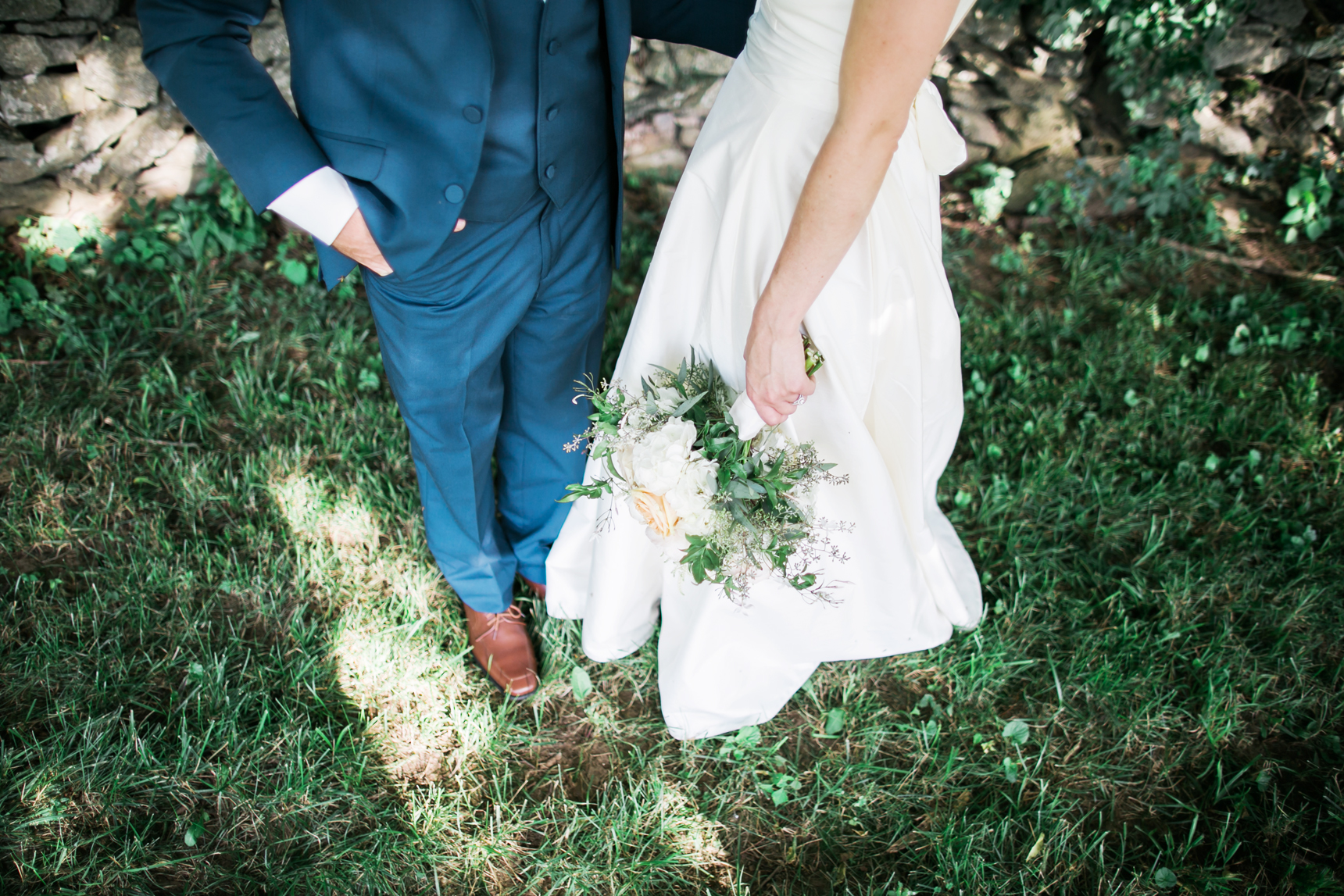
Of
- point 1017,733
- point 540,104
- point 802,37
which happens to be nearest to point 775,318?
point 802,37

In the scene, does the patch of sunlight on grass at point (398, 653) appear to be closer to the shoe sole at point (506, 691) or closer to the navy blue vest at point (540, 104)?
the shoe sole at point (506, 691)

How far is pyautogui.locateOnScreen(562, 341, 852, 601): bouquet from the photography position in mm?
1519

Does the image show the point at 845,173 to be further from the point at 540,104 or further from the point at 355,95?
the point at 355,95

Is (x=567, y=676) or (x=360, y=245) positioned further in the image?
(x=567, y=676)

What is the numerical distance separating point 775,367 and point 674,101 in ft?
8.31

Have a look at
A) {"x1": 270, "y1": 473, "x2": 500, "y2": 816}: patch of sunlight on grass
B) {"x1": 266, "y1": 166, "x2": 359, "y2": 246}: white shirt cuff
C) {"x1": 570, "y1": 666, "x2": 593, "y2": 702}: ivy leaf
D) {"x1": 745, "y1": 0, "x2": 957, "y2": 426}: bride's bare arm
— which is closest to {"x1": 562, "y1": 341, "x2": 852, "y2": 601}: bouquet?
{"x1": 745, "y1": 0, "x2": 957, "y2": 426}: bride's bare arm

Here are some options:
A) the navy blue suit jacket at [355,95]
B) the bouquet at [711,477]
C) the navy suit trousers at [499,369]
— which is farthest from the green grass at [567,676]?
the navy blue suit jacket at [355,95]

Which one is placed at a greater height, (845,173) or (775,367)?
(845,173)

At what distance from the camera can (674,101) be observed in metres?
3.59

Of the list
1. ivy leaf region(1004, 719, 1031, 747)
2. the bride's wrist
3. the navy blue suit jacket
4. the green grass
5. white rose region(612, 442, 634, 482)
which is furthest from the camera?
ivy leaf region(1004, 719, 1031, 747)

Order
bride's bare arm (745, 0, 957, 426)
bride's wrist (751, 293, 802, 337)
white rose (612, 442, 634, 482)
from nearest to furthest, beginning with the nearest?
bride's bare arm (745, 0, 957, 426)
bride's wrist (751, 293, 802, 337)
white rose (612, 442, 634, 482)

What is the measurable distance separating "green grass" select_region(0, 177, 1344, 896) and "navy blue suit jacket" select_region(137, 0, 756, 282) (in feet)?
4.31

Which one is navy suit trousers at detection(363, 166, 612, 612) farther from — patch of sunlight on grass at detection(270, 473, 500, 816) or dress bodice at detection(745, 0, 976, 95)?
dress bodice at detection(745, 0, 976, 95)

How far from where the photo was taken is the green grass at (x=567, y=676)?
6.27ft
